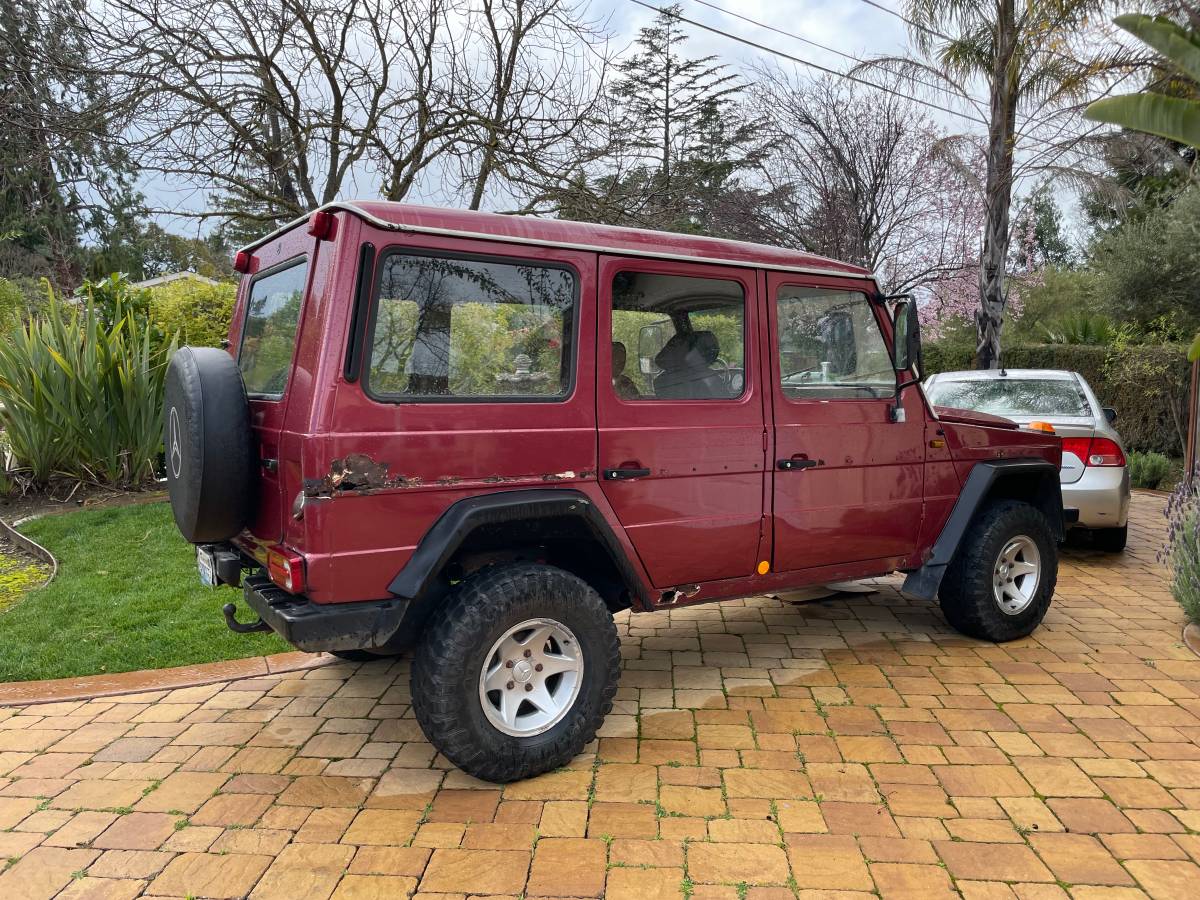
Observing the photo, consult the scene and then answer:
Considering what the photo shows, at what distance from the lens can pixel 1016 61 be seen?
34.8ft

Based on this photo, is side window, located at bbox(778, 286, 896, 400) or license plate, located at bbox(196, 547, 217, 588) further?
side window, located at bbox(778, 286, 896, 400)

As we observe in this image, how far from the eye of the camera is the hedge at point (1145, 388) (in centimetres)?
1153

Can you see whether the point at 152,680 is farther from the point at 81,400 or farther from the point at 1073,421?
the point at 1073,421

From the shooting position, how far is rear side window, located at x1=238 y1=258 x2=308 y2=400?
3.08m

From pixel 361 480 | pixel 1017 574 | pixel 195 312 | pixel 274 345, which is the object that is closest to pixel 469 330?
pixel 361 480

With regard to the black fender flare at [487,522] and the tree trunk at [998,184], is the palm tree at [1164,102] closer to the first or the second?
the black fender flare at [487,522]

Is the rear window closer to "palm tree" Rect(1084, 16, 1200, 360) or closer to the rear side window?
"palm tree" Rect(1084, 16, 1200, 360)

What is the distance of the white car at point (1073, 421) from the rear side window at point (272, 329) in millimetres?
4270

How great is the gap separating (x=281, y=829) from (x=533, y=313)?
6.68 feet

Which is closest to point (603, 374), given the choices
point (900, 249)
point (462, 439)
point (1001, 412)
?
point (462, 439)

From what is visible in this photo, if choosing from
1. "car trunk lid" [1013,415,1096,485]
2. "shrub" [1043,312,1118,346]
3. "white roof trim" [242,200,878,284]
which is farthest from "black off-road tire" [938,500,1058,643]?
"shrub" [1043,312,1118,346]

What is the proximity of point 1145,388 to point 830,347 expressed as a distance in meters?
10.5

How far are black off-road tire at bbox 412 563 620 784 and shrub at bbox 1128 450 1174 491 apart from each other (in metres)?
10.1

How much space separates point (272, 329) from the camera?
3338 mm
